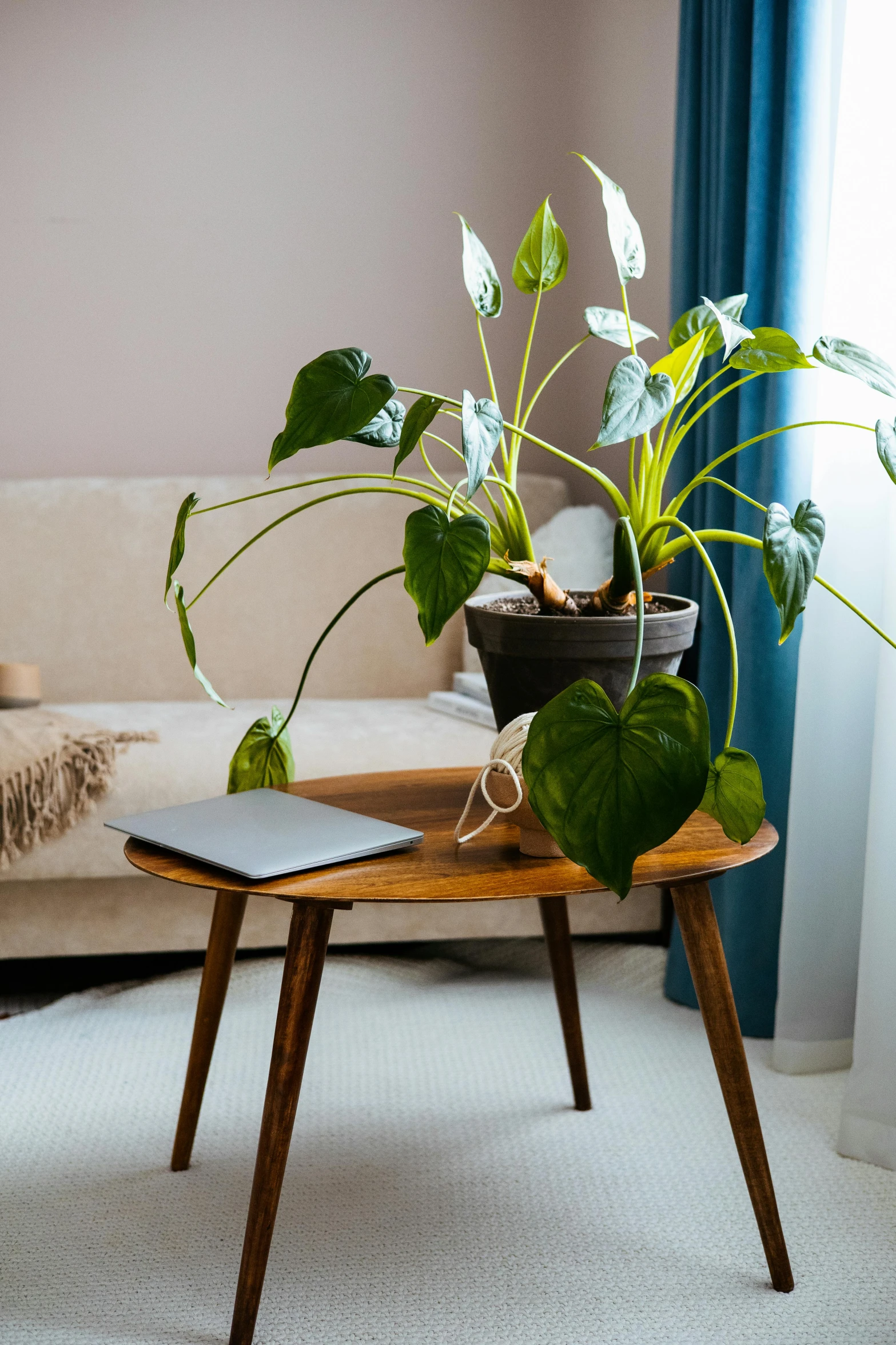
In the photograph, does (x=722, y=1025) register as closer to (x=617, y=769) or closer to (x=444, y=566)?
(x=617, y=769)

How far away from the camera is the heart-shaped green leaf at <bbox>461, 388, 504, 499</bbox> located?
2.79ft

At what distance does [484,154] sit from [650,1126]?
208cm

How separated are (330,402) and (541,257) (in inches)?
14.8

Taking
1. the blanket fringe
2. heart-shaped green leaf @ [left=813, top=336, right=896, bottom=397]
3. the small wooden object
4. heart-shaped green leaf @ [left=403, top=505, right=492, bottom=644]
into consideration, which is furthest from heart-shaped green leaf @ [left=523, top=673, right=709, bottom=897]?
the small wooden object

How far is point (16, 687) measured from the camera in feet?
6.75

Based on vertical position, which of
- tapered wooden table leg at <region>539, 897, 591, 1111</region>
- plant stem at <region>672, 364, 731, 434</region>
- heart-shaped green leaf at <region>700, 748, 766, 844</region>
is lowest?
tapered wooden table leg at <region>539, 897, 591, 1111</region>

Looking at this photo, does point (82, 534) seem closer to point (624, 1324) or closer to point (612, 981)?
point (612, 981)

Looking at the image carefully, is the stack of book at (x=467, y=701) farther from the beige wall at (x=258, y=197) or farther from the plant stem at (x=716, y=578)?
the plant stem at (x=716, y=578)

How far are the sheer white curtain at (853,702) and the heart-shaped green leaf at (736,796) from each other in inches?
20.4

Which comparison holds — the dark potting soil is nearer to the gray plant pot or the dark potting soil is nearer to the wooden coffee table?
the gray plant pot

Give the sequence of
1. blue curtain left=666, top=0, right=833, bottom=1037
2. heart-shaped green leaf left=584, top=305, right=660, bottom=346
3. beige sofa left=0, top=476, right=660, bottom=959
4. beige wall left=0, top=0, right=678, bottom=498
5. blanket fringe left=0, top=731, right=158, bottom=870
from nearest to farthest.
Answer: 1. heart-shaped green leaf left=584, top=305, right=660, bottom=346
2. blue curtain left=666, top=0, right=833, bottom=1037
3. blanket fringe left=0, top=731, right=158, bottom=870
4. beige sofa left=0, top=476, right=660, bottom=959
5. beige wall left=0, top=0, right=678, bottom=498

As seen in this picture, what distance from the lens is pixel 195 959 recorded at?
203 cm

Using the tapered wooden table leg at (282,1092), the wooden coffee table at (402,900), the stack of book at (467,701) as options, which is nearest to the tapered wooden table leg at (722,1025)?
the wooden coffee table at (402,900)

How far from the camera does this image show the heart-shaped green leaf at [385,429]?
1101 mm
